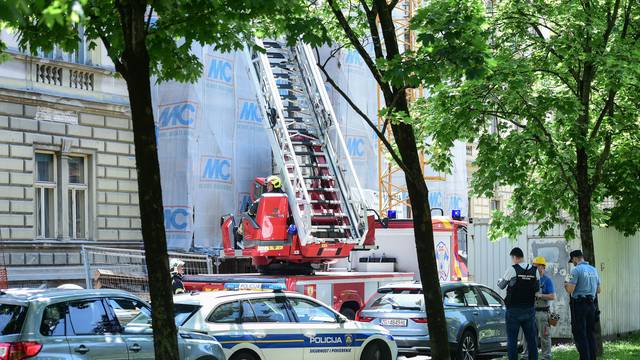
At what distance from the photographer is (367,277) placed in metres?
21.5

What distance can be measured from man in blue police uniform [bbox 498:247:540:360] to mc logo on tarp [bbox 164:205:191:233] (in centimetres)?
1340

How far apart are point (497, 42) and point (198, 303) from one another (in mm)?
7052

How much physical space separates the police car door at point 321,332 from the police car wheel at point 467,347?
2610 mm

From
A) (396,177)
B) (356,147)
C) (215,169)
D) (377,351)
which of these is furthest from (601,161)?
(396,177)

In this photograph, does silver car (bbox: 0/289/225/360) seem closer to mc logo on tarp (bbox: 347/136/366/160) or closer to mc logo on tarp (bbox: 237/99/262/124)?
mc logo on tarp (bbox: 237/99/262/124)

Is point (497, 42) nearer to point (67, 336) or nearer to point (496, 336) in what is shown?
point (496, 336)

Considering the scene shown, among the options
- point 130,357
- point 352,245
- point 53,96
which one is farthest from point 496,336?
point 53,96

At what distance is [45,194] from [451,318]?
39.3 ft

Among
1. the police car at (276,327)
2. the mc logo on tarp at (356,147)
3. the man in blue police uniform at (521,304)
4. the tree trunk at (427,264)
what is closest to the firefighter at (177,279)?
the police car at (276,327)

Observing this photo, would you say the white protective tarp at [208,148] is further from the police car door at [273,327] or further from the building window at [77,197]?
the police car door at [273,327]

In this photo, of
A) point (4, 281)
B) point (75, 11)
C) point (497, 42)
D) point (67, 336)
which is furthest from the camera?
point (4, 281)

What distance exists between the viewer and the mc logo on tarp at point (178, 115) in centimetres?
2792

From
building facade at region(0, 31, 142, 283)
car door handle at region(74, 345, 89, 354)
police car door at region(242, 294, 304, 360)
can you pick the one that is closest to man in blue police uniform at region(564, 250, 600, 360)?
police car door at region(242, 294, 304, 360)

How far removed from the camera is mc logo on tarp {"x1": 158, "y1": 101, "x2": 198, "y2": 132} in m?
27.9
